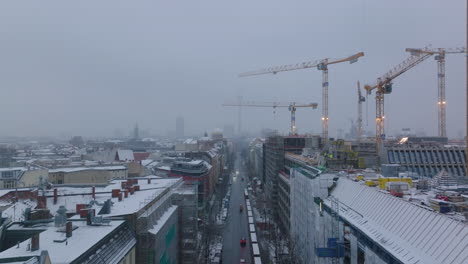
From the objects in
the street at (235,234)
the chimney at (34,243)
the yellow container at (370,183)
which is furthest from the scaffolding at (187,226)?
the chimney at (34,243)

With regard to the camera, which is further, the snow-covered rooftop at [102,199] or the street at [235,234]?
the street at [235,234]

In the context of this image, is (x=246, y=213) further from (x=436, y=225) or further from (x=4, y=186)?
(x=436, y=225)

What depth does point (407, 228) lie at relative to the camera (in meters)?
18.2

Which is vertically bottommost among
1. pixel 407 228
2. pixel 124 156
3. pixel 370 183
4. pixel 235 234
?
pixel 235 234

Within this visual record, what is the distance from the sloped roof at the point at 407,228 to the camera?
14906 mm

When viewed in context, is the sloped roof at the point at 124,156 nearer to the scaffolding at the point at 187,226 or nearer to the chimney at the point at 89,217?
the scaffolding at the point at 187,226

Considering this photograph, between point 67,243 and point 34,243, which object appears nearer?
point 34,243

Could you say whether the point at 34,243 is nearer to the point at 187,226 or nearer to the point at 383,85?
the point at 187,226

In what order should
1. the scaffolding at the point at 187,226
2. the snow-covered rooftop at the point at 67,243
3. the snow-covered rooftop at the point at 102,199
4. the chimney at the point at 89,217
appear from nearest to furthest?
the snow-covered rooftop at the point at 67,243
the chimney at the point at 89,217
the snow-covered rooftop at the point at 102,199
the scaffolding at the point at 187,226

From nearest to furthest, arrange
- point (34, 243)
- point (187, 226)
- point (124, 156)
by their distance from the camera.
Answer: point (34, 243) → point (187, 226) → point (124, 156)

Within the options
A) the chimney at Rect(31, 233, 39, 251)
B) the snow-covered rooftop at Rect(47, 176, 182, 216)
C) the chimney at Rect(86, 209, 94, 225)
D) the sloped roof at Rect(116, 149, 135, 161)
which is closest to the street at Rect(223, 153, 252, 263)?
the snow-covered rooftop at Rect(47, 176, 182, 216)

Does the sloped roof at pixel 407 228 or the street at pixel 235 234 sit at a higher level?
the sloped roof at pixel 407 228

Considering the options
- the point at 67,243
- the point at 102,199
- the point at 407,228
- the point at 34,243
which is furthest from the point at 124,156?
Result: the point at 407,228

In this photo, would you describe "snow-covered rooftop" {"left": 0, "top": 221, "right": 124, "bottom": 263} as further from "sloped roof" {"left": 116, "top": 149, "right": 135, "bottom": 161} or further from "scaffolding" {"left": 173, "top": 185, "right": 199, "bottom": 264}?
"sloped roof" {"left": 116, "top": 149, "right": 135, "bottom": 161}
